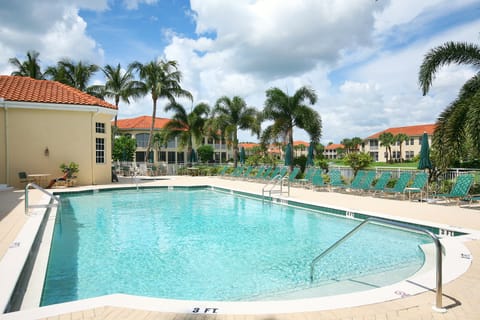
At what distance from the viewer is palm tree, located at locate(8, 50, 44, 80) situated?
31.2 m

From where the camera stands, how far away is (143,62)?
2811cm

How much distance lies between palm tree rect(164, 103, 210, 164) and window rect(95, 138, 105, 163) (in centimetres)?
1196

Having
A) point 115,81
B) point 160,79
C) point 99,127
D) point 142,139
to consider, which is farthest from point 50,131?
point 142,139

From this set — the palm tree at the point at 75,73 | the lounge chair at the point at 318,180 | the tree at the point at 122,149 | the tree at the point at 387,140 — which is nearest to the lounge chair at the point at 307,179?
the lounge chair at the point at 318,180

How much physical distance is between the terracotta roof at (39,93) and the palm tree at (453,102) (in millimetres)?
16254

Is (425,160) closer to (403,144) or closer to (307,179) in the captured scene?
(307,179)

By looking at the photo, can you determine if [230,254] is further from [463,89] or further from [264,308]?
[463,89]

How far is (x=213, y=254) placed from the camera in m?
6.70

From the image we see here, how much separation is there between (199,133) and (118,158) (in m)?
12.1

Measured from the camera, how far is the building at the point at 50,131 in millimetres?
16547

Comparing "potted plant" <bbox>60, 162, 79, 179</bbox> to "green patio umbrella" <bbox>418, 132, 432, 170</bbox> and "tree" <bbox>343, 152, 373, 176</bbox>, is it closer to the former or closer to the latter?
"tree" <bbox>343, 152, 373, 176</bbox>

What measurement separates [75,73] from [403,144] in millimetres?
65333

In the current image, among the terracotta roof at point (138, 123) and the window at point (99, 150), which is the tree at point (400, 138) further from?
the window at point (99, 150)

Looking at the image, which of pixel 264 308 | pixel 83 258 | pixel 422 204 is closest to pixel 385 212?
pixel 422 204
